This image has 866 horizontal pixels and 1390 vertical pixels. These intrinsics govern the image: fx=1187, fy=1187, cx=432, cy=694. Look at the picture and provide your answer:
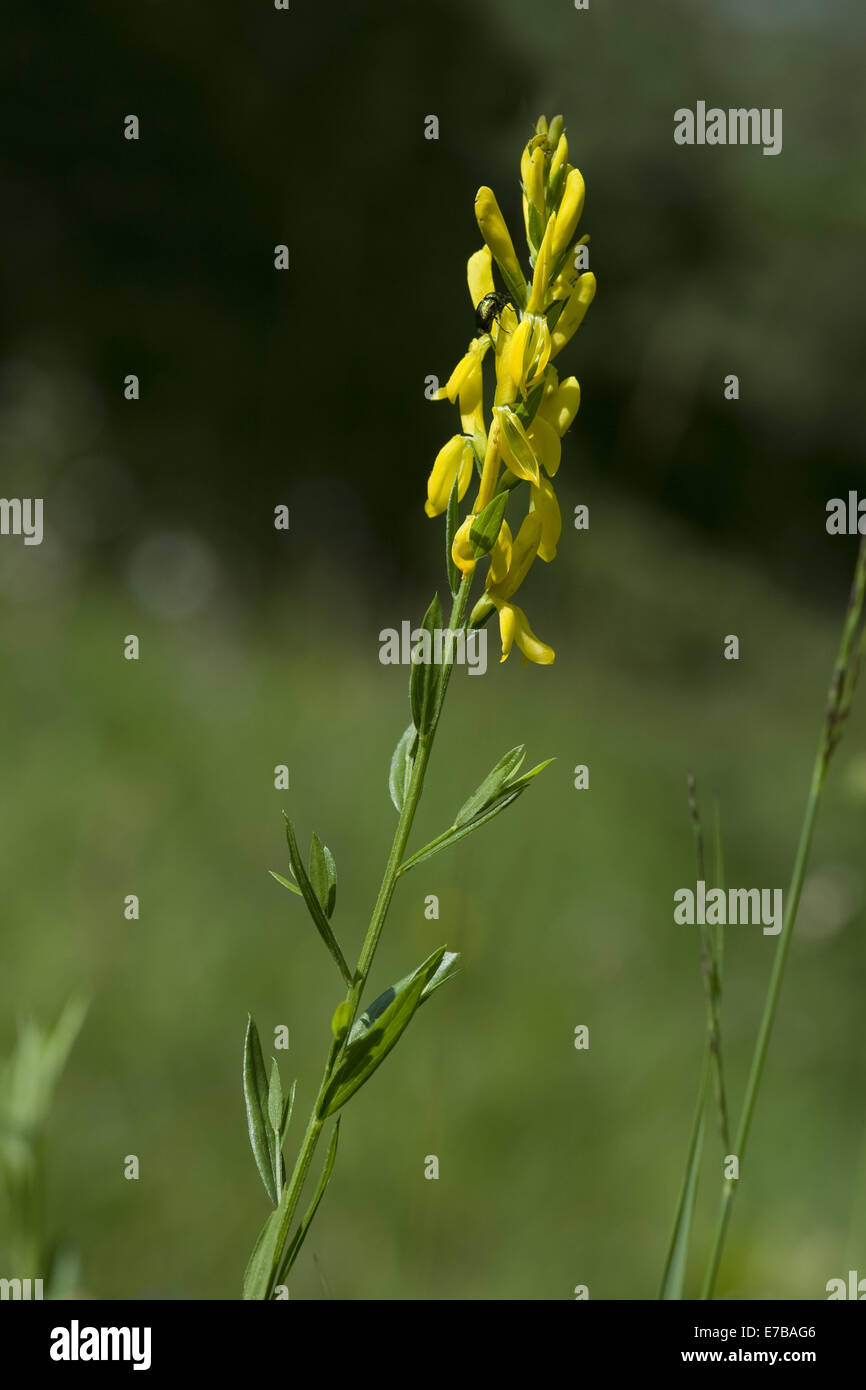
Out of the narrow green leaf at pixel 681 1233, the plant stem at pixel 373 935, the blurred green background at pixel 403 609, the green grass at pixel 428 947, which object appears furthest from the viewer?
the blurred green background at pixel 403 609

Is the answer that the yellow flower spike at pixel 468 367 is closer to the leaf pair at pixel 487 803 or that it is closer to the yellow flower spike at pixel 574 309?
the yellow flower spike at pixel 574 309

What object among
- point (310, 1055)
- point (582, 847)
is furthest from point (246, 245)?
point (310, 1055)

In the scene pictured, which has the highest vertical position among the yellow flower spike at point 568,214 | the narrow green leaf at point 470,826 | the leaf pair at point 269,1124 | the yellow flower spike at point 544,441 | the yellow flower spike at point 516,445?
the yellow flower spike at point 568,214

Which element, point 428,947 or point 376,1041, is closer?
point 376,1041

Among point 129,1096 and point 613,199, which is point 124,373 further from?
point 129,1096

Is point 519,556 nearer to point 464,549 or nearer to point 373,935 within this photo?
point 464,549

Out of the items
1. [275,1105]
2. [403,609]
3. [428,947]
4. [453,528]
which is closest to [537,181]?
[453,528]

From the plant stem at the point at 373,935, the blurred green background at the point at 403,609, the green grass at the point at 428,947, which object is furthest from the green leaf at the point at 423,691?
the blurred green background at the point at 403,609
